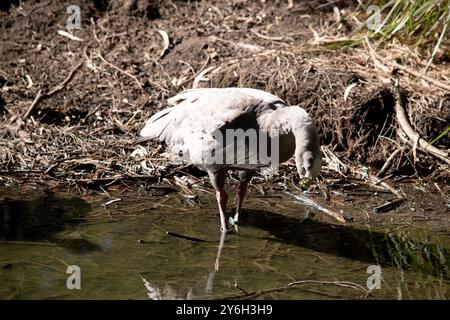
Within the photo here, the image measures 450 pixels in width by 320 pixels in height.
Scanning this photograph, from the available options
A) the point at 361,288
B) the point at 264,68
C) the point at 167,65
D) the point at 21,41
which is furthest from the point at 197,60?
the point at 361,288

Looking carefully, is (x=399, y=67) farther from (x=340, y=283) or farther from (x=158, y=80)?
(x=340, y=283)

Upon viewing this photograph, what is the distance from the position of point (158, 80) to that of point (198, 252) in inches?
132

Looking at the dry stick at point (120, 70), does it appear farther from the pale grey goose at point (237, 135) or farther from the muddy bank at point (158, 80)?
the pale grey goose at point (237, 135)

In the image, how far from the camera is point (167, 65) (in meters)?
8.21

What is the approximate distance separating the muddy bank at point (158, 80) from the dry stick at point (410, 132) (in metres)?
0.10

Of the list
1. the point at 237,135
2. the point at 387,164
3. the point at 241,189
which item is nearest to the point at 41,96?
the point at 241,189

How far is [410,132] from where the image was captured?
A: 22.4 feet

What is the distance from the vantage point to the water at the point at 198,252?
4.51m

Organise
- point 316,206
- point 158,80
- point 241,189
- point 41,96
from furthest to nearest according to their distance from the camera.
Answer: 1. point 158,80
2. point 41,96
3. point 316,206
4. point 241,189

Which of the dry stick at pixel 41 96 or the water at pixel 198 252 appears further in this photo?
the dry stick at pixel 41 96

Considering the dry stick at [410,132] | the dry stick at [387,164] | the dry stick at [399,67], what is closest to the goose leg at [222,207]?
the dry stick at [387,164]

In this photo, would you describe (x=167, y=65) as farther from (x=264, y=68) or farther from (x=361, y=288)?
(x=361, y=288)

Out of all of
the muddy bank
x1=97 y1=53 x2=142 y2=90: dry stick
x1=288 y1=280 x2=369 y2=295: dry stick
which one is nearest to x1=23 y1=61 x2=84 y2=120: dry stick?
the muddy bank

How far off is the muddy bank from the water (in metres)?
0.67
